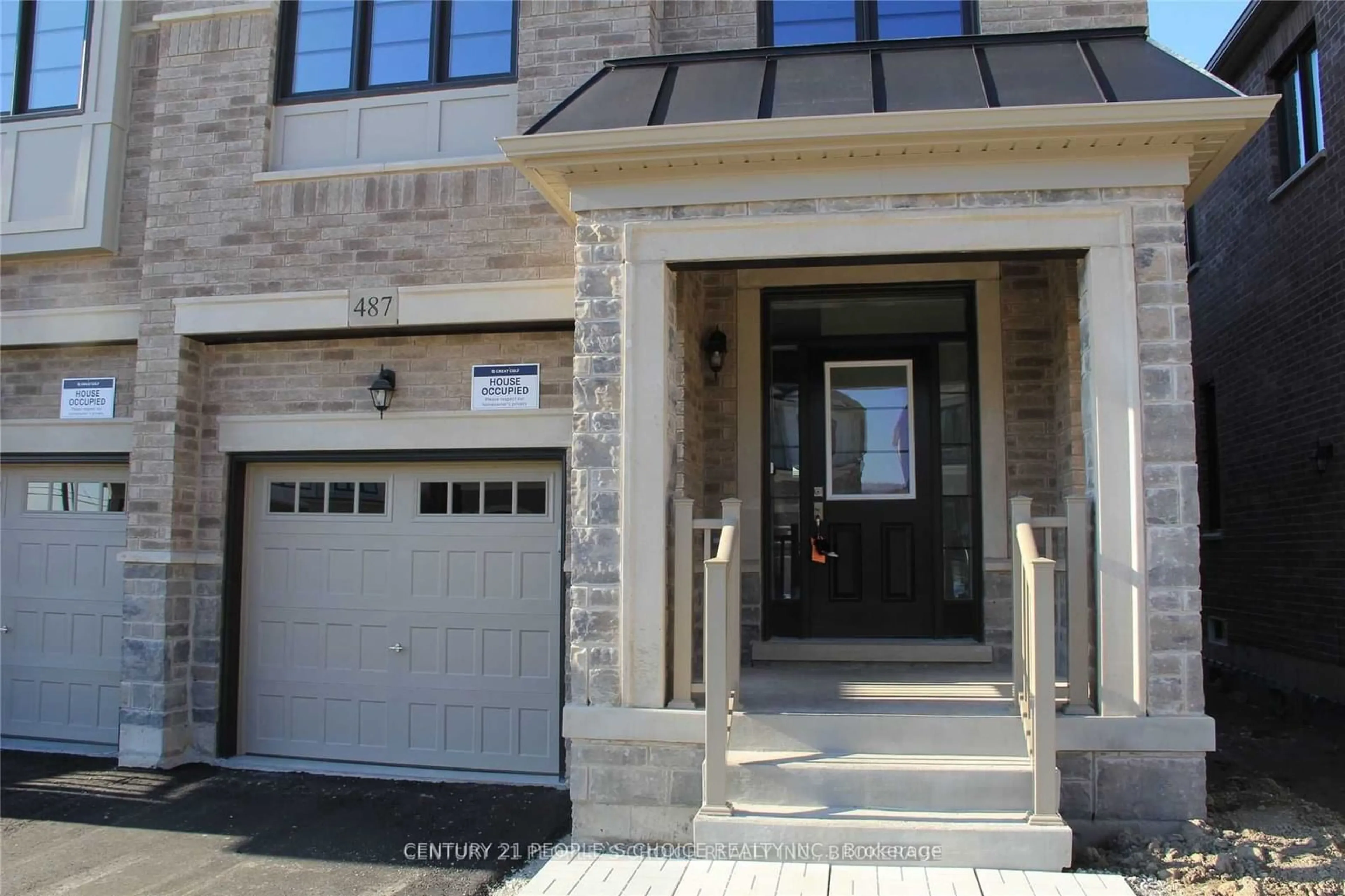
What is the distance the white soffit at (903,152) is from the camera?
4.59m

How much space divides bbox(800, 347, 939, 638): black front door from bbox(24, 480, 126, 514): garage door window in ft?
16.5

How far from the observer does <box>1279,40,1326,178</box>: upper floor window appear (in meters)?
8.59

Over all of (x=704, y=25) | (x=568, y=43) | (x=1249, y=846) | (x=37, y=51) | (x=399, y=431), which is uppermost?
(x=37, y=51)

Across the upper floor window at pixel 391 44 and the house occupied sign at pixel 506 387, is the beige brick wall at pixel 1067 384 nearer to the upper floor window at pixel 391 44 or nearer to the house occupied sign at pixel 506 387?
the house occupied sign at pixel 506 387

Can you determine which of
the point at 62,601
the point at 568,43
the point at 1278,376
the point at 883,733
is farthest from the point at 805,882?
the point at 1278,376

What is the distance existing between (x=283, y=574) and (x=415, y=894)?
3.01 meters

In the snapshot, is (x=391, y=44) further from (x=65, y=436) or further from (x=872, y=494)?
(x=872, y=494)

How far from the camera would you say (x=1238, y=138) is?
476 centimetres

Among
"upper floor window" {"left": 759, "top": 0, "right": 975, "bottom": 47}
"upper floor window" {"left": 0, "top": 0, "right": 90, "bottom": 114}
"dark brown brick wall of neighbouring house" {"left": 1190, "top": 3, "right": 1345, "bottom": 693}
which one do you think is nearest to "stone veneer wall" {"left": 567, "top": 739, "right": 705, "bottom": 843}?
"upper floor window" {"left": 759, "top": 0, "right": 975, "bottom": 47}

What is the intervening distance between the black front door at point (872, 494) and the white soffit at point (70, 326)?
15.9ft

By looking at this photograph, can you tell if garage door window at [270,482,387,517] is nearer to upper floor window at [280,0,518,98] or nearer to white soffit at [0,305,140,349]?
white soffit at [0,305,140,349]

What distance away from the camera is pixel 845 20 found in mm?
6543

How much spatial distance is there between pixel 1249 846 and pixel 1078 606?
1.22 m

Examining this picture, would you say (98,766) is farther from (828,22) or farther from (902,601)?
(828,22)
